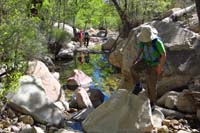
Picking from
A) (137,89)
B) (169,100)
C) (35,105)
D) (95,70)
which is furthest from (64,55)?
(137,89)

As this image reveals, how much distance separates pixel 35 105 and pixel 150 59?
2.56 meters

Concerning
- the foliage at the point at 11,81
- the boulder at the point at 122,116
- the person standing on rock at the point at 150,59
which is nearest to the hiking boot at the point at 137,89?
the person standing on rock at the point at 150,59

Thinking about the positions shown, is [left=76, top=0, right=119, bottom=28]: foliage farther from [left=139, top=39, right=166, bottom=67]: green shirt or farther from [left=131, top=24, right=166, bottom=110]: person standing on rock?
[left=139, top=39, right=166, bottom=67]: green shirt

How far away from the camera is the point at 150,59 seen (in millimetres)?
7465

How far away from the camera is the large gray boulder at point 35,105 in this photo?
7.79 m

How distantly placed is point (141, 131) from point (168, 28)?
4775mm

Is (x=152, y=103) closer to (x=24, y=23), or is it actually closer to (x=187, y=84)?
(x=187, y=84)

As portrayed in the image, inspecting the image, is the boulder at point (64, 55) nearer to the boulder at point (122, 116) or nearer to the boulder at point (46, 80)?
the boulder at point (46, 80)

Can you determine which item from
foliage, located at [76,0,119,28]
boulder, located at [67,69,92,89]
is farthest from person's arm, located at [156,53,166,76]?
foliage, located at [76,0,119,28]

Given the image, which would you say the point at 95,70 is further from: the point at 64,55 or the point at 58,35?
the point at 58,35

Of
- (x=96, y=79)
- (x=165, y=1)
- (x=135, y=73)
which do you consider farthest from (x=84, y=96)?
(x=165, y=1)

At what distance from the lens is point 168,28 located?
10828 millimetres

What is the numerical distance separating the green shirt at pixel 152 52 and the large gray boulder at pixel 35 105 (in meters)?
2.17

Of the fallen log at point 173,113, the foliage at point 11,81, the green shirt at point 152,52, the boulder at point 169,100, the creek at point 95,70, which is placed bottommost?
the creek at point 95,70
